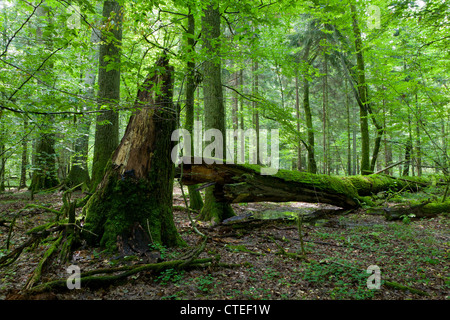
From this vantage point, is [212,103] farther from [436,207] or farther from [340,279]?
[436,207]

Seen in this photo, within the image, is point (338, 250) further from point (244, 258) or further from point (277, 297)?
point (277, 297)

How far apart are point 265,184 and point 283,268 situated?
2775 mm

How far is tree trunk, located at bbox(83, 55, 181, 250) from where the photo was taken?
12.6 feet

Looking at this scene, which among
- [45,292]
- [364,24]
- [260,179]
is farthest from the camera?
[364,24]

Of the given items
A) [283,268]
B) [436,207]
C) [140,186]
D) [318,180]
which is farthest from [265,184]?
[436,207]

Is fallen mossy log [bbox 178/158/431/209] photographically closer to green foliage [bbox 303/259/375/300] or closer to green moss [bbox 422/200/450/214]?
green moss [bbox 422/200/450/214]

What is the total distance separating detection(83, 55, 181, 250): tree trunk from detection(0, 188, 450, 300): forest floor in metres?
0.36

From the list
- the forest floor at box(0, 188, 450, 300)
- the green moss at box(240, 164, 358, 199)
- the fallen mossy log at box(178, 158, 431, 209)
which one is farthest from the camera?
the green moss at box(240, 164, 358, 199)

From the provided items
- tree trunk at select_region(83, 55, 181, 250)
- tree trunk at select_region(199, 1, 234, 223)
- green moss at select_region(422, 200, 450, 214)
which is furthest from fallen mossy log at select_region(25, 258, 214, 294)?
green moss at select_region(422, 200, 450, 214)

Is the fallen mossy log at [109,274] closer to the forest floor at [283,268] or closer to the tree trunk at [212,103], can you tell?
the forest floor at [283,268]

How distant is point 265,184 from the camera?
620 centimetres

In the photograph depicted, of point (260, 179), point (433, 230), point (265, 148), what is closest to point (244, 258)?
point (260, 179)
